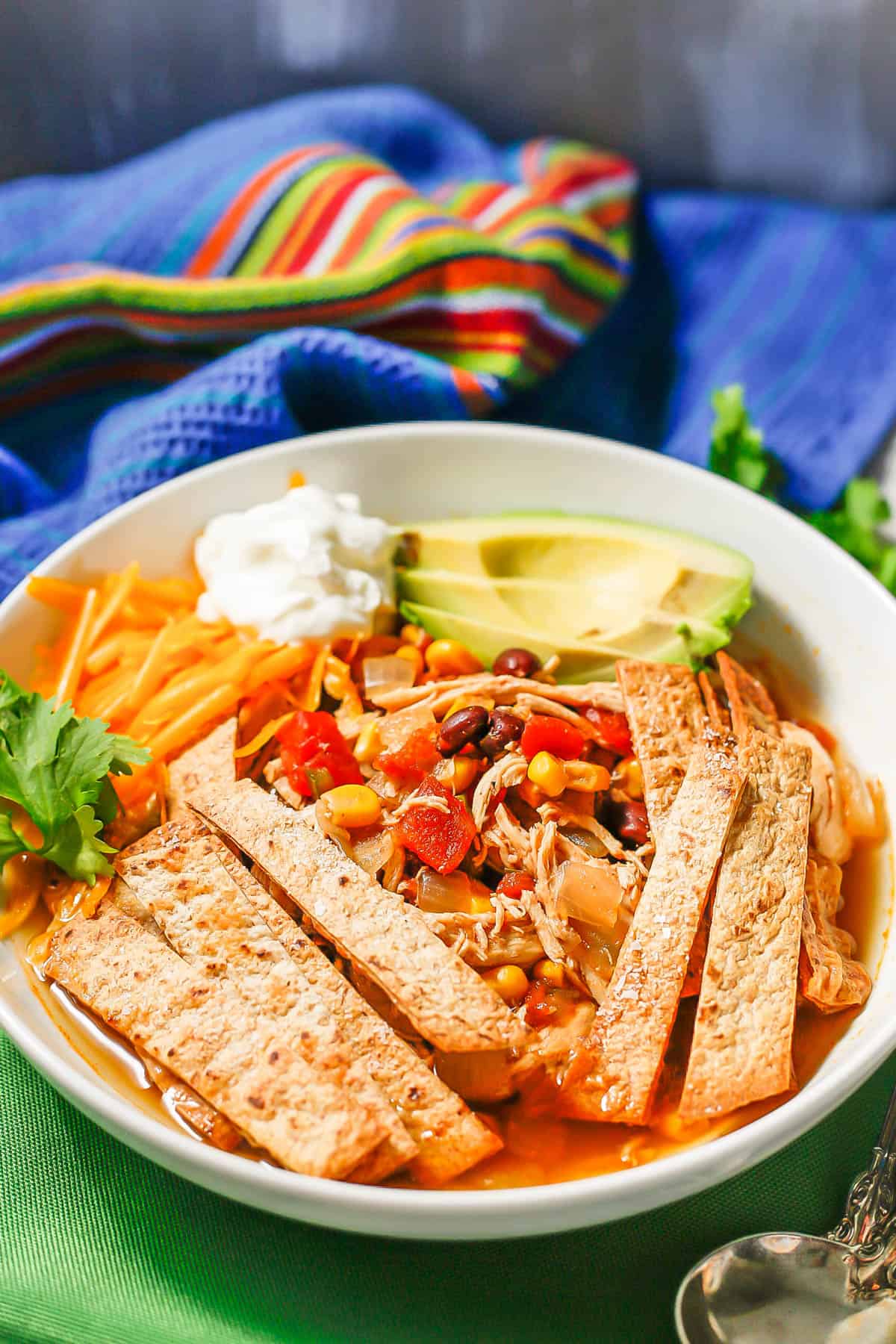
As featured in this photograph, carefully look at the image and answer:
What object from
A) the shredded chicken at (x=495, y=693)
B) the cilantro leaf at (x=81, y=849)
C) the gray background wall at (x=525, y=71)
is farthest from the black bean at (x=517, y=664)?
the gray background wall at (x=525, y=71)

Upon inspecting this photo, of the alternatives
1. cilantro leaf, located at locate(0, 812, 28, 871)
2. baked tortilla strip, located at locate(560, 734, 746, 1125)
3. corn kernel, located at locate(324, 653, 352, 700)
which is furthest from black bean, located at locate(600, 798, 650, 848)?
cilantro leaf, located at locate(0, 812, 28, 871)

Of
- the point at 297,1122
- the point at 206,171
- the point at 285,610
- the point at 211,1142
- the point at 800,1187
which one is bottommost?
the point at 800,1187

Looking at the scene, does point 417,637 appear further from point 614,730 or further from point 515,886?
point 515,886

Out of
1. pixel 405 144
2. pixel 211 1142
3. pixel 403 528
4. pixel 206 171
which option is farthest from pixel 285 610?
pixel 405 144

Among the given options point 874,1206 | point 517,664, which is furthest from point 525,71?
point 874,1206

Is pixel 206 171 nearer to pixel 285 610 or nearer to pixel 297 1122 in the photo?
pixel 285 610

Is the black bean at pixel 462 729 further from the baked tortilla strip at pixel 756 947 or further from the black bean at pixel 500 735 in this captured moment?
the baked tortilla strip at pixel 756 947

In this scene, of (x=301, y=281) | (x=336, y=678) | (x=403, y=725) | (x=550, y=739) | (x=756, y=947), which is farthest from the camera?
(x=301, y=281)
